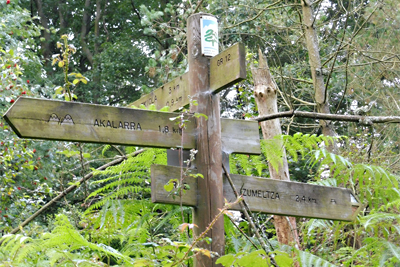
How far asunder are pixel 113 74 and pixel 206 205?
11962 millimetres

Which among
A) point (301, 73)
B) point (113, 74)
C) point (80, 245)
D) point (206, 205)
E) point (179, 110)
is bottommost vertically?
point (80, 245)

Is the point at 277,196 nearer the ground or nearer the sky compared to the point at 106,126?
nearer the ground

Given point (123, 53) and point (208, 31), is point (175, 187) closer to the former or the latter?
point (208, 31)

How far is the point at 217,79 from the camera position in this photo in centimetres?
269

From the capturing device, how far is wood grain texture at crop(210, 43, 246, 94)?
2.50 metres

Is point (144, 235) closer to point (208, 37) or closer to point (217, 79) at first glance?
point (217, 79)

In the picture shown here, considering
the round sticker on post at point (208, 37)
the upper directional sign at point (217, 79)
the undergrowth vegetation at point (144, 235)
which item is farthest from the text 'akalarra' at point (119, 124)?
the round sticker on post at point (208, 37)

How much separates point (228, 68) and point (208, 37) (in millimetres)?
345

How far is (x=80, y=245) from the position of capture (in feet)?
7.55

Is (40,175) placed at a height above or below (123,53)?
below

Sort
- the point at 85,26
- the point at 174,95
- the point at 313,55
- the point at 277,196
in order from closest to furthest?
the point at 277,196 → the point at 174,95 → the point at 313,55 → the point at 85,26

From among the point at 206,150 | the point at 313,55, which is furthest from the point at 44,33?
the point at 206,150

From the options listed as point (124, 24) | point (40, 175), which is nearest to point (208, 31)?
point (40, 175)

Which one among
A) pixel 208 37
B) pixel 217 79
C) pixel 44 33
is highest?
pixel 44 33
